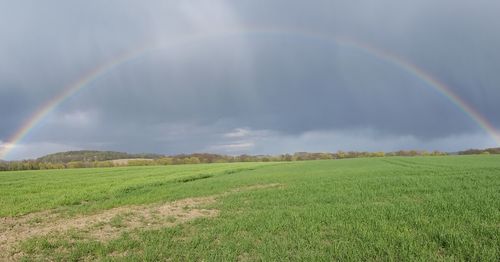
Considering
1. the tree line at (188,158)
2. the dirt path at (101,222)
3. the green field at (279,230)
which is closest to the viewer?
the green field at (279,230)

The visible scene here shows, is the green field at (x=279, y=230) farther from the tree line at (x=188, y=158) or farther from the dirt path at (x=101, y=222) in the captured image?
the tree line at (x=188, y=158)

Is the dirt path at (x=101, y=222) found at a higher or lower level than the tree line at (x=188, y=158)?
lower

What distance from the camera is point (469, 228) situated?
8.81 metres

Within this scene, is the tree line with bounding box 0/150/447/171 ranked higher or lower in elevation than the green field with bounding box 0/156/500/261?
higher

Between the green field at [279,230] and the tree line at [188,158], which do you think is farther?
the tree line at [188,158]

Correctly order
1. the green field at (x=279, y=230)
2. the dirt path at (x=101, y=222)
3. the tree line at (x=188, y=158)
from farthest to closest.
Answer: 1. the tree line at (x=188, y=158)
2. the dirt path at (x=101, y=222)
3. the green field at (x=279, y=230)

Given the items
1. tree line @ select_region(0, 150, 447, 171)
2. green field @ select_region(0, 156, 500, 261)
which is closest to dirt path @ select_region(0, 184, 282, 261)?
green field @ select_region(0, 156, 500, 261)

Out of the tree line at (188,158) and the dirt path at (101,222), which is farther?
the tree line at (188,158)

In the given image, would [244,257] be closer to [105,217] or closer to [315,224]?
[315,224]

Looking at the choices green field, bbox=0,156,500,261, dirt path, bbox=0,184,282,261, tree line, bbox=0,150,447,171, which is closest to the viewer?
green field, bbox=0,156,500,261

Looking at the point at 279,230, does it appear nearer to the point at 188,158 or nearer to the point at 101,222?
the point at 101,222

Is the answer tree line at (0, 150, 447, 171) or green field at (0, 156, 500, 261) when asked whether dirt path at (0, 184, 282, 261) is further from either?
tree line at (0, 150, 447, 171)

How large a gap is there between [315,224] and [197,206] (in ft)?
24.9

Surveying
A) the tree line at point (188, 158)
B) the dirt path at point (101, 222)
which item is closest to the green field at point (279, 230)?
the dirt path at point (101, 222)
